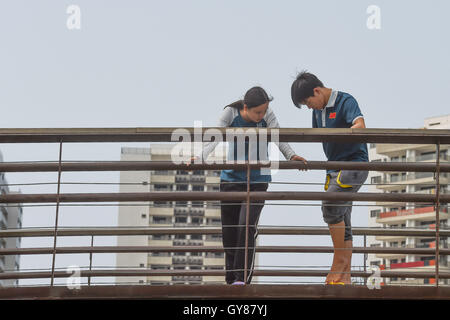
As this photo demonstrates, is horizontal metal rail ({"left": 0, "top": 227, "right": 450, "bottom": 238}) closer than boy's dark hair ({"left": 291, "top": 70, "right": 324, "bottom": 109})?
No

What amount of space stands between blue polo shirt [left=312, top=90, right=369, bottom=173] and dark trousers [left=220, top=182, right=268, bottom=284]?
1.74 ft

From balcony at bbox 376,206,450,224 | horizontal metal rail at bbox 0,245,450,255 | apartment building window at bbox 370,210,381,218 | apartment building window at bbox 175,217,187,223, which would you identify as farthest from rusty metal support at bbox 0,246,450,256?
apartment building window at bbox 175,217,187,223

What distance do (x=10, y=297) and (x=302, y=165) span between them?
2.05 m

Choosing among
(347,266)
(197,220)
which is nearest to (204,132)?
(347,266)

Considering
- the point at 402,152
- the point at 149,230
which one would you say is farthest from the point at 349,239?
the point at 402,152

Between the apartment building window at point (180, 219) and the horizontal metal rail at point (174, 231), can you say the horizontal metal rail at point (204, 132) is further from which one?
the apartment building window at point (180, 219)

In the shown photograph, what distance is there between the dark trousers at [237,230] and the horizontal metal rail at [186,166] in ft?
0.83

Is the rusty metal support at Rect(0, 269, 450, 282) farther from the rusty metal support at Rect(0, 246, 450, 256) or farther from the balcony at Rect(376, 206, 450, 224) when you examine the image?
the balcony at Rect(376, 206, 450, 224)

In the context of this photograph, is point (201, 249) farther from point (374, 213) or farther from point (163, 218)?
point (163, 218)

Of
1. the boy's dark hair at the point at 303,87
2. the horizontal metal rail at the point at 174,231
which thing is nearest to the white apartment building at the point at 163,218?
the horizontal metal rail at the point at 174,231

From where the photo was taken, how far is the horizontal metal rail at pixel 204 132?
5.57m

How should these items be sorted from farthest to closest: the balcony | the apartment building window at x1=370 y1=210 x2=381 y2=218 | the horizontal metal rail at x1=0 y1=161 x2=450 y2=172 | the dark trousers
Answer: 1. the apartment building window at x1=370 y1=210 x2=381 y2=218
2. the balcony
3. the dark trousers
4. the horizontal metal rail at x1=0 y1=161 x2=450 y2=172

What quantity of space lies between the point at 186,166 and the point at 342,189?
110 centimetres

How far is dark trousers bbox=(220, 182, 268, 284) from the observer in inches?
230
